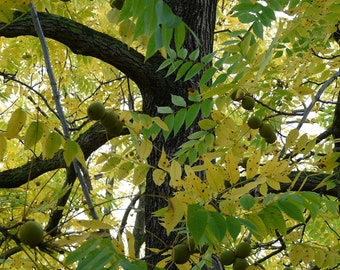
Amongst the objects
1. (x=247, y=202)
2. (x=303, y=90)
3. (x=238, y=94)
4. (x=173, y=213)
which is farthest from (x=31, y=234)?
(x=303, y=90)

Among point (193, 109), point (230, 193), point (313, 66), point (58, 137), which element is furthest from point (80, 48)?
point (230, 193)

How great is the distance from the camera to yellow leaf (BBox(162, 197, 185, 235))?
146cm

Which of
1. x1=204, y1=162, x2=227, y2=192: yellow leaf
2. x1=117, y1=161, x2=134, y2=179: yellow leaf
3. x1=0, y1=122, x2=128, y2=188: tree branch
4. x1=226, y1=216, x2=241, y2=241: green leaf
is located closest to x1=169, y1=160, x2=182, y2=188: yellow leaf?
x1=204, y1=162, x2=227, y2=192: yellow leaf

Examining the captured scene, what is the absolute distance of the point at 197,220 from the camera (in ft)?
4.57

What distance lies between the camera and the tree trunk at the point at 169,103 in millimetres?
2873

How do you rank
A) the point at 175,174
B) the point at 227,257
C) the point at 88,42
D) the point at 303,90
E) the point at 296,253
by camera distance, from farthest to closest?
the point at 88,42 → the point at 303,90 → the point at 296,253 → the point at 227,257 → the point at 175,174

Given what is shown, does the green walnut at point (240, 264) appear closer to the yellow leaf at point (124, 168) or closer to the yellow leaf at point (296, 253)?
the yellow leaf at point (296, 253)

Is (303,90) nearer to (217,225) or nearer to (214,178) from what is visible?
(214,178)

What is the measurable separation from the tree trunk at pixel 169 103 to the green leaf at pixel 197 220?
1.29m

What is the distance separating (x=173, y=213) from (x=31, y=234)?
1.22 feet

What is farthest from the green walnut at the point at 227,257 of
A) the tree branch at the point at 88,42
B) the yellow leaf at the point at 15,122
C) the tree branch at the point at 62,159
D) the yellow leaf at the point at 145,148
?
the tree branch at the point at 62,159

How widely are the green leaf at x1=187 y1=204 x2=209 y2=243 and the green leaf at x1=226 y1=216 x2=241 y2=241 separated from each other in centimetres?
8

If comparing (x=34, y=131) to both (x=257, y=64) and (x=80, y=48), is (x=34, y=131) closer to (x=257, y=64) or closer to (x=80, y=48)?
(x=257, y=64)

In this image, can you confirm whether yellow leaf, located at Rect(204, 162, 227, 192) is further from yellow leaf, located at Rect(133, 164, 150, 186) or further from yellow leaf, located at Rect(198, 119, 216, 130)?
yellow leaf, located at Rect(198, 119, 216, 130)
